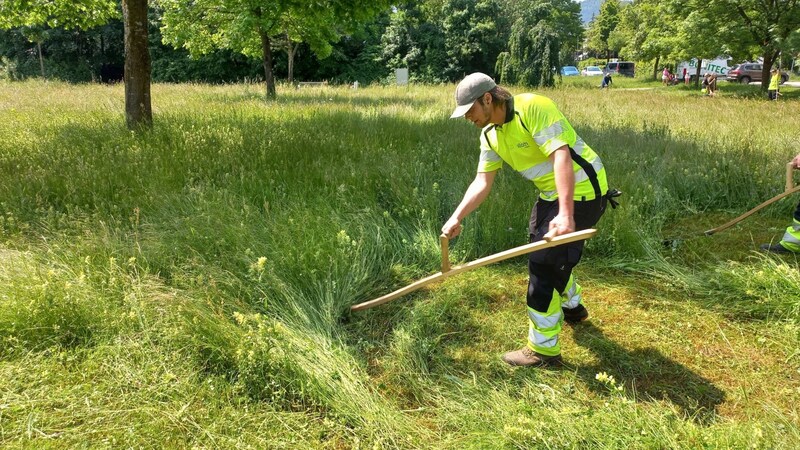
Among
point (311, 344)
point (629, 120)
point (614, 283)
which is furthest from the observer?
point (629, 120)

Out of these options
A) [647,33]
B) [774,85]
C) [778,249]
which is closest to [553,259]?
[778,249]

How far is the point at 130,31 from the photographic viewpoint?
6.49 m

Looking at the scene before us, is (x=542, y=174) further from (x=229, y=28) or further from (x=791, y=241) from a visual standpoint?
(x=229, y=28)

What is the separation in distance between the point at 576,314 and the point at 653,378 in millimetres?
631

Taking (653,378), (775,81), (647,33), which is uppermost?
(647,33)

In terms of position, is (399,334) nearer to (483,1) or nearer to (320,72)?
(320,72)

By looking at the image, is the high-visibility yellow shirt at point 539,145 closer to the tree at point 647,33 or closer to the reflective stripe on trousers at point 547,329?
the reflective stripe on trousers at point 547,329

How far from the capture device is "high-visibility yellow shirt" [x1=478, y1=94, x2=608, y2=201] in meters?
2.42

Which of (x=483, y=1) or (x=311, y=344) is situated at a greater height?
(x=483, y=1)

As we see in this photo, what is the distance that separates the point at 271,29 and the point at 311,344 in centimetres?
1357

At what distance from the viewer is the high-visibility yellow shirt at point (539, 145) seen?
2.42 metres

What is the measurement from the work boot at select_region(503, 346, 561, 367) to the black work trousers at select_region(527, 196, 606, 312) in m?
0.32

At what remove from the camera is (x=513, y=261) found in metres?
4.11

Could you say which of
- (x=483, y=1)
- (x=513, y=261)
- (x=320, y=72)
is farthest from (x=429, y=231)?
(x=483, y=1)
